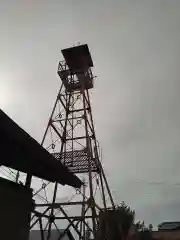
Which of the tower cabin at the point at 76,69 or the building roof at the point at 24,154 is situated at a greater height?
the tower cabin at the point at 76,69

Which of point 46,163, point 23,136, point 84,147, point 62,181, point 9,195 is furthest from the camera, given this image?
point 84,147

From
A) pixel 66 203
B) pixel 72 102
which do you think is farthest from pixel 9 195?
pixel 72 102

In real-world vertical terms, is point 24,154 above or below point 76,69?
below

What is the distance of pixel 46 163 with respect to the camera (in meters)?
10.1

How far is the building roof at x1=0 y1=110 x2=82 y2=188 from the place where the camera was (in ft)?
25.0

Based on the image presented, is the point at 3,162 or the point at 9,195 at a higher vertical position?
the point at 3,162

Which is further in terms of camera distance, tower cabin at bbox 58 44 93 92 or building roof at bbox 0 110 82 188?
tower cabin at bbox 58 44 93 92

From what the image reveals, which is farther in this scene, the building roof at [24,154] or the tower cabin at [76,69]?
the tower cabin at [76,69]

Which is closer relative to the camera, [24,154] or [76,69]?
[24,154]

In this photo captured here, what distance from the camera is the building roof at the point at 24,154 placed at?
25.0 ft

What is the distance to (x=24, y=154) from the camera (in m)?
9.13

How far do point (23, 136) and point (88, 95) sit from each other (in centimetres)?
1193

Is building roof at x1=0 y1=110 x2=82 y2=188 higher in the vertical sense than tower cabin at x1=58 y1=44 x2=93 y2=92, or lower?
lower

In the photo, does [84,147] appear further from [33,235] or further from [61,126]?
[33,235]
